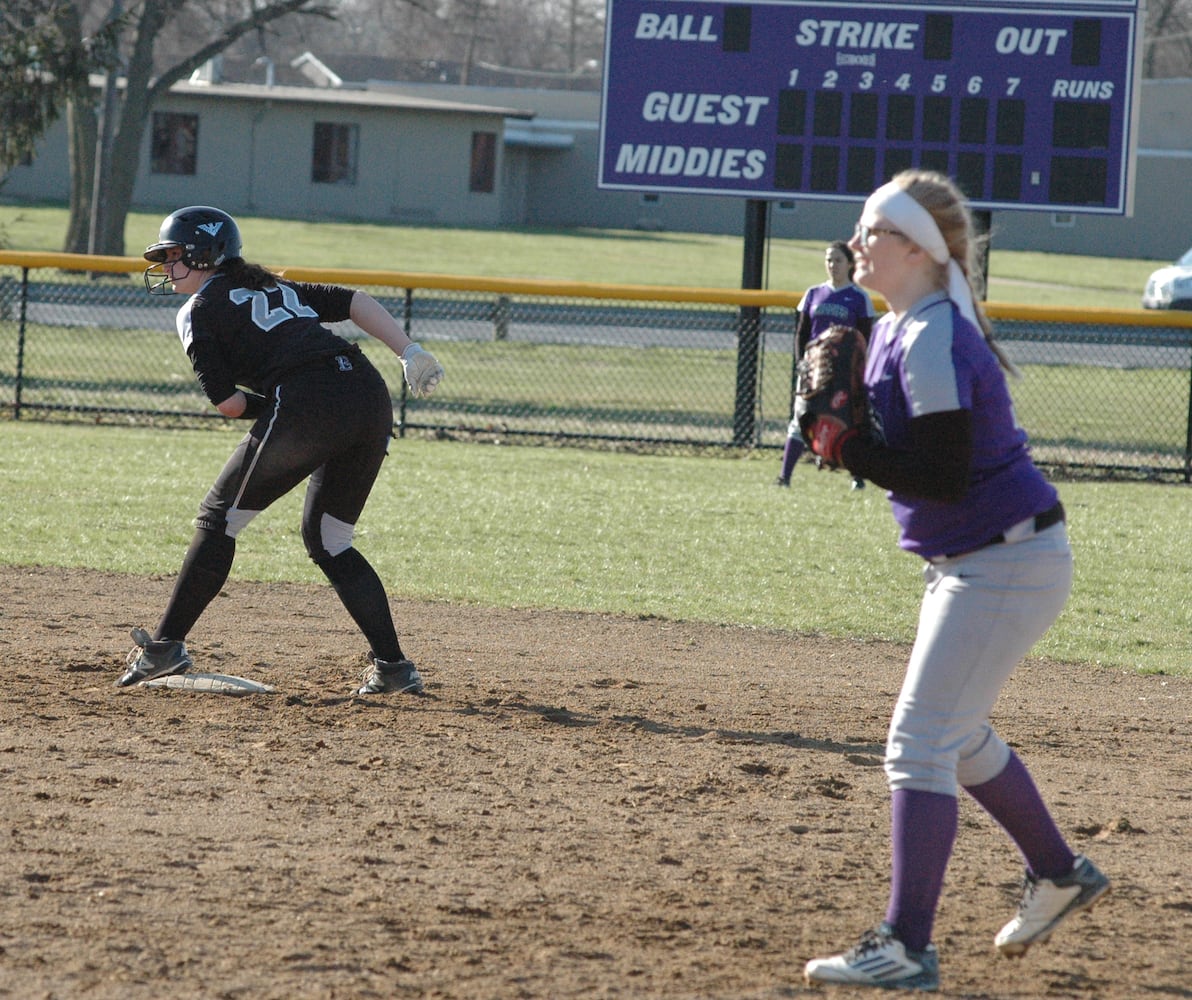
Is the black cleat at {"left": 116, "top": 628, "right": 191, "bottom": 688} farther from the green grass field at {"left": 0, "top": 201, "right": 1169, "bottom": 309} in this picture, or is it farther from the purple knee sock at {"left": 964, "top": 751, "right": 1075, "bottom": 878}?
the green grass field at {"left": 0, "top": 201, "right": 1169, "bottom": 309}

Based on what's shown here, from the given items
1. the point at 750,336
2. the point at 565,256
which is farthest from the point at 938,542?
the point at 565,256

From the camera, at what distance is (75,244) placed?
33438mm

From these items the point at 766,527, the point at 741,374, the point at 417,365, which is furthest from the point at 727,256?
the point at 417,365

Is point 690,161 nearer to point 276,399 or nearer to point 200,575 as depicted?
point 276,399

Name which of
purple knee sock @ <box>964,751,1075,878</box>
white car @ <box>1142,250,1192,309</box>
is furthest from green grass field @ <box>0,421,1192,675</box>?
white car @ <box>1142,250,1192,309</box>

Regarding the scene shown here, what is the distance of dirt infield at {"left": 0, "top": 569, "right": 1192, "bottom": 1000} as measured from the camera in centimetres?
355

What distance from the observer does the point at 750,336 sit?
14.6 m

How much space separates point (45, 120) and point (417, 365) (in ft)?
59.5

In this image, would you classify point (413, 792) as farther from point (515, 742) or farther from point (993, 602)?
point (993, 602)

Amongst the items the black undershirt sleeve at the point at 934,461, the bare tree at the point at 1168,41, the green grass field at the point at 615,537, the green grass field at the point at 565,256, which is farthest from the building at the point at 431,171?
the black undershirt sleeve at the point at 934,461

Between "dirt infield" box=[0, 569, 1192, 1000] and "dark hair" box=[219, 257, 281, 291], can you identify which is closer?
"dirt infield" box=[0, 569, 1192, 1000]

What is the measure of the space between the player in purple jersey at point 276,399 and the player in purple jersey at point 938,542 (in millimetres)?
2591

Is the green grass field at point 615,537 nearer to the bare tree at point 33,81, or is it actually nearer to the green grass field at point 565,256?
the bare tree at point 33,81

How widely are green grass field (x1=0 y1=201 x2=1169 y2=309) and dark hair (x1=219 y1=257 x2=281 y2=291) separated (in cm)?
2630
